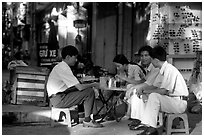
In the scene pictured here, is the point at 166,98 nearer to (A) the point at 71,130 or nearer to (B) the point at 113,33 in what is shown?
(A) the point at 71,130

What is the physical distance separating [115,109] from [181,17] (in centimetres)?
342

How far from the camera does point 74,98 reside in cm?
531

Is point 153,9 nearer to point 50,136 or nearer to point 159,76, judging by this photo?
point 159,76

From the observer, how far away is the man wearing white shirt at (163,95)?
4555mm

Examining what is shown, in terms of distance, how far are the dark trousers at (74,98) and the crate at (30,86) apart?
1.83 m

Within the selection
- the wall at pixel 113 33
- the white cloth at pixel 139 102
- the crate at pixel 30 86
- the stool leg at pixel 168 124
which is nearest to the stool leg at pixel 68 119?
the white cloth at pixel 139 102

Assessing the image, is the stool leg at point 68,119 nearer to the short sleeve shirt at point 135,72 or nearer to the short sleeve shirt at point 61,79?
the short sleeve shirt at point 61,79

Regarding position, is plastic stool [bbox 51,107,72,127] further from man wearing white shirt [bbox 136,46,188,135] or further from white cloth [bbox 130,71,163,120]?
man wearing white shirt [bbox 136,46,188,135]

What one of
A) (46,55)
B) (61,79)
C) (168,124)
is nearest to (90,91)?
(61,79)

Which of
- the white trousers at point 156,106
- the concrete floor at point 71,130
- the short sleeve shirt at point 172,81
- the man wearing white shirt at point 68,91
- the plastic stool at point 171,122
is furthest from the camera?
the man wearing white shirt at point 68,91

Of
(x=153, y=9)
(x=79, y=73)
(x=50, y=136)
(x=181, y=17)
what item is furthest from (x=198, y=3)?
(x=50, y=136)

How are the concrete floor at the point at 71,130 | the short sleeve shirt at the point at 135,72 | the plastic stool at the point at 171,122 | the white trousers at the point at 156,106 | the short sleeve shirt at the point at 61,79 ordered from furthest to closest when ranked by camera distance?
the short sleeve shirt at the point at 135,72 < the short sleeve shirt at the point at 61,79 < the concrete floor at the point at 71,130 < the plastic stool at the point at 171,122 < the white trousers at the point at 156,106

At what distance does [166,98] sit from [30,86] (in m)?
3.49

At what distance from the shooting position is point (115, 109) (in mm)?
6211
